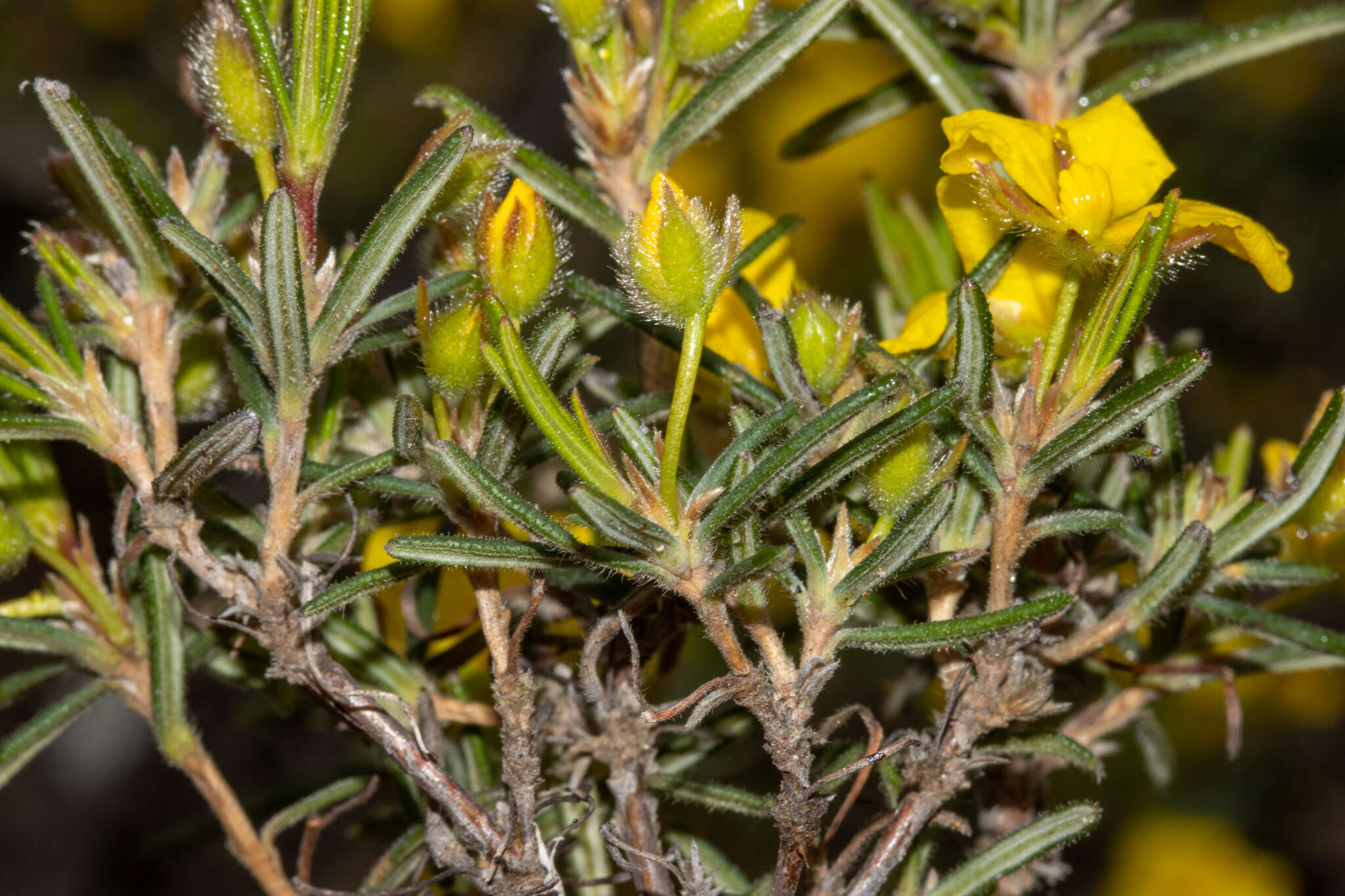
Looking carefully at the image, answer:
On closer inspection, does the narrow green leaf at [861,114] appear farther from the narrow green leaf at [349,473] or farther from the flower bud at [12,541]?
the flower bud at [12,541]

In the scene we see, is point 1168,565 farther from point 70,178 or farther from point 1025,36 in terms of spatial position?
point 70,178

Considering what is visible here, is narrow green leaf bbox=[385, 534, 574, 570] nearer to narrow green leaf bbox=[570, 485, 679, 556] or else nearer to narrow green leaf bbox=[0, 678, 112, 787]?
narrow green leaf bbox=[570, 485, 679, 556]

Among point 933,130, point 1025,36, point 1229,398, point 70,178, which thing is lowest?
point 1229,398

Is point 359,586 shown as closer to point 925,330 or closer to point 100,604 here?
point 100,604

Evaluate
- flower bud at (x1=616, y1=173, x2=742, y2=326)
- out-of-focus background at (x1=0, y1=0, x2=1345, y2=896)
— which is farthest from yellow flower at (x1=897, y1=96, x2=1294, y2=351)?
out-of-focus background at (x1=0, y1=0, x2=1345, y2=896)

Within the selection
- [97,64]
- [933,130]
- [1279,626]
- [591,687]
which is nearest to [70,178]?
[591,687]
